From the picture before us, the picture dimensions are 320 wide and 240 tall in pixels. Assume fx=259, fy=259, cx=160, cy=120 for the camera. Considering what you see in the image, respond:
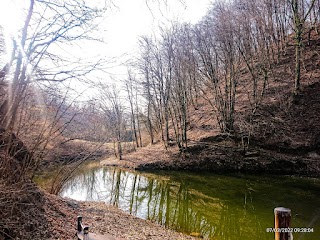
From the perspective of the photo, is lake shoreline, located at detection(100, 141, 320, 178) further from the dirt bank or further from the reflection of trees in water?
the dirt bank

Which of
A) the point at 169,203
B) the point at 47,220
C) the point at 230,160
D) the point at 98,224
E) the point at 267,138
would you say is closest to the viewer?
the point at 47,220

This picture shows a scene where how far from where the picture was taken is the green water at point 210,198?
9.34 m

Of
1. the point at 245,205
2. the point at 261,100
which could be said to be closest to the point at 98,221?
the point at 245,205

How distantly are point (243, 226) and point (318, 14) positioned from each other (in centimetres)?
2910

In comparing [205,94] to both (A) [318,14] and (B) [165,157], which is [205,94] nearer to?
(B) [165,157]

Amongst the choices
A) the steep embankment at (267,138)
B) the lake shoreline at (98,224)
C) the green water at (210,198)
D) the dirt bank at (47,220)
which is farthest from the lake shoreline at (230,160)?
the dirt bank at (47,220)

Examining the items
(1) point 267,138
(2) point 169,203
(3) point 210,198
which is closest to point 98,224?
(2) point 169,203

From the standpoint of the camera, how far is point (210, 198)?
520 inches

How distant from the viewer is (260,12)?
23.6 m

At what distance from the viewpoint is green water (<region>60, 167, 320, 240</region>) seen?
9.34 m

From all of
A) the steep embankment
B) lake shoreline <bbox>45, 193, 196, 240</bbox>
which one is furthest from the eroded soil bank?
lake shoreline <bbox>45, 193, 196, 240</bbox>

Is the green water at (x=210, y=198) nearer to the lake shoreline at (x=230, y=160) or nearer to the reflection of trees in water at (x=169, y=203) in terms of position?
the reflection of trees in water at (x=169, y=203)

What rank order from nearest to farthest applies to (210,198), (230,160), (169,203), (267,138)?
(169,203), (210,198), (230,160), (267,138)

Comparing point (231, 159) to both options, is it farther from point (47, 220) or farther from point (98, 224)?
point (47, 220)
